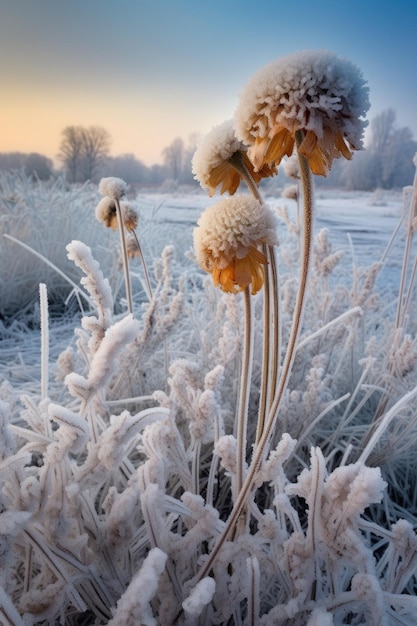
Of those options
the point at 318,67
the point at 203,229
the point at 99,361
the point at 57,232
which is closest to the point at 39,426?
the point at 99,361

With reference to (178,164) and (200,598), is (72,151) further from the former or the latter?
(200,598)

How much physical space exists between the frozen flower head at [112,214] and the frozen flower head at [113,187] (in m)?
0.08

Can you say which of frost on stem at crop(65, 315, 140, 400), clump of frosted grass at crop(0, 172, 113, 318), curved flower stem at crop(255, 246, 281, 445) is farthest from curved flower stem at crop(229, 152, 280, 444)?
Result: clump of frosted grass at crop(0, 172, 113, 318)

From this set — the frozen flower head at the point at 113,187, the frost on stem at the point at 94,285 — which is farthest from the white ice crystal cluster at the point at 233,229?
the frozen flower head at the point at 113,187

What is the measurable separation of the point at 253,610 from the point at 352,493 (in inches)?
5.4

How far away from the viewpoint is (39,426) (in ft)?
1.95

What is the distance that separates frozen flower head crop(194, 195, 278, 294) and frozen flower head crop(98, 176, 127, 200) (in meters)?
0.41

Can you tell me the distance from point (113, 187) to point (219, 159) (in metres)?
0.38

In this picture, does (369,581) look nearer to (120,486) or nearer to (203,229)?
(203,229)

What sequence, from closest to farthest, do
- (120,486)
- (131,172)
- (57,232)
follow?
(120,486) < (57,232) < (131,172)

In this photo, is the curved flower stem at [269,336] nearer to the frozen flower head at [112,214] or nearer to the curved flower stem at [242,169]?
the curved flower stem at [242,169]

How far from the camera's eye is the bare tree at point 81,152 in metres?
4.58

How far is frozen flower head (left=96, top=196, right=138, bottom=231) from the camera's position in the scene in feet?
2.85

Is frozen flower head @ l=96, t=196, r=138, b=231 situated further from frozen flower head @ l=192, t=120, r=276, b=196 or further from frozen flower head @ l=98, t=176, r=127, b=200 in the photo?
frozen flower head @ l=192, t=120, r=276, b=196
